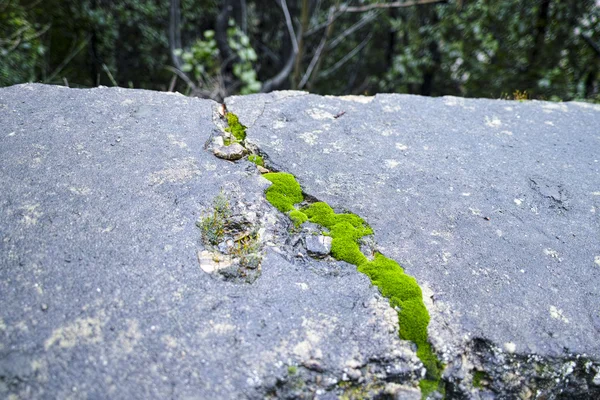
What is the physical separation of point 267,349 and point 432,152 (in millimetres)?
1373

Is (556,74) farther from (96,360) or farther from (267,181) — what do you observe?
(96,360)

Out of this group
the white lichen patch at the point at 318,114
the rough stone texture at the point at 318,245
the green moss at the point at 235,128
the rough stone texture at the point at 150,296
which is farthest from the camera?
the white lichen patch at the point at 318,114

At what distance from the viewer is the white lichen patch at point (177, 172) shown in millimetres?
1812

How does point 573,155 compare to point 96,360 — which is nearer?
point 96,360

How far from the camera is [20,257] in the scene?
4.66ft

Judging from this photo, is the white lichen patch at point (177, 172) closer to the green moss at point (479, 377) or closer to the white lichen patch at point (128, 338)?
the white lichen patch at point (128, 338)

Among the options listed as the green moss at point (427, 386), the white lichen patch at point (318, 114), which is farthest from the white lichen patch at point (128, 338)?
the white lichen patch at point (318, 114)

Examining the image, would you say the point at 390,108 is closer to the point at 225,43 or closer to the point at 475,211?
the point at 475,211

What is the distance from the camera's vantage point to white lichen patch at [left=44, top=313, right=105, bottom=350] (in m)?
1.23

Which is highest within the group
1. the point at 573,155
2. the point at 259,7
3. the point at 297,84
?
the point at 573,155

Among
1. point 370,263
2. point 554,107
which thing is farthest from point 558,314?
point 554,107

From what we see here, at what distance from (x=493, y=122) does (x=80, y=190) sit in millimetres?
2153

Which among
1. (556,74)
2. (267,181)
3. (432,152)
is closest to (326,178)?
(267,181)

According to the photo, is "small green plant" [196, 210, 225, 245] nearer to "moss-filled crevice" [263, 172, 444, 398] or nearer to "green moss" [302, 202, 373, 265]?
"moss-filled crevice" [263, 172, 444, 398]
